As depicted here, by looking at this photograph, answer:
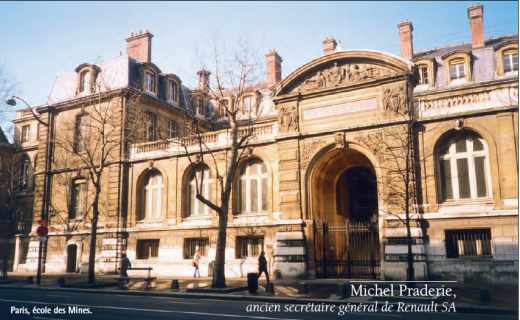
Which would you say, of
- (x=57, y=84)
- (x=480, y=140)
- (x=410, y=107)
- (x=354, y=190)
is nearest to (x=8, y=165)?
(x=57, y=84)

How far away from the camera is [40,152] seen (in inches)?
1305

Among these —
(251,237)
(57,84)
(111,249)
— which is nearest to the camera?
(251,237)

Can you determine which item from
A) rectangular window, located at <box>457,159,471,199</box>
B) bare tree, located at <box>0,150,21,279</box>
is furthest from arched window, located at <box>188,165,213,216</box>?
bare tree, located at <box>0,150,21,279</box>

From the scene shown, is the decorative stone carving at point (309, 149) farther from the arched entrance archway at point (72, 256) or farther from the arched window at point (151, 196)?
the arched entrance archway at point (72, 256)

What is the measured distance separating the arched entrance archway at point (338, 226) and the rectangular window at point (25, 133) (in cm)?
2965

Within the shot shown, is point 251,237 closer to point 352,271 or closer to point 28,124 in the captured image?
point 352,271

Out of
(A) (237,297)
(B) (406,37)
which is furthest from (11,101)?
(B) (406,37)

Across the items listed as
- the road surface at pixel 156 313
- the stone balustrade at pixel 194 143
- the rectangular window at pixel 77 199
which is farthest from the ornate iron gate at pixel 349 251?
the rectangular window at pixel 77 199

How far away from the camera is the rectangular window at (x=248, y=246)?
25484 mm

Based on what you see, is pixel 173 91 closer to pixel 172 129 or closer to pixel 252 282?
pixel 172 129

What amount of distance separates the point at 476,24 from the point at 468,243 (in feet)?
58.1

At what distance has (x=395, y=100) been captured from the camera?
2197 centimetres

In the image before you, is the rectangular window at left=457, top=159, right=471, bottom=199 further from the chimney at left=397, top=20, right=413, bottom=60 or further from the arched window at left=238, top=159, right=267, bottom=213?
the chimney at left=397, top=20, right=413, bottom=60

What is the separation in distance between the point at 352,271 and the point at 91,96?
19671 mm
